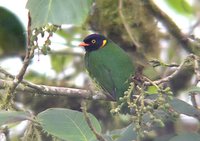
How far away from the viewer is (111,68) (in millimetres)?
2961

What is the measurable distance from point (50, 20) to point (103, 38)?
1309 millimetres

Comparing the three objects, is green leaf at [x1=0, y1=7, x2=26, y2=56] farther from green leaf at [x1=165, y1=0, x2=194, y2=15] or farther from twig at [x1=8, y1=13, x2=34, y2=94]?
twig at [x1=8, y1=13, x2=34, y2=94]

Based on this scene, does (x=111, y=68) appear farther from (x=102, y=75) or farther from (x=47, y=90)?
(x=47, y=90)

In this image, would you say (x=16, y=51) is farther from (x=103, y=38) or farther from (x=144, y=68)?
(x=144, y=68)

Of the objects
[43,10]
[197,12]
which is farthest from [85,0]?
[197,12]

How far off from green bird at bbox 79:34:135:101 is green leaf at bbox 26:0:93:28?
2.11 ft

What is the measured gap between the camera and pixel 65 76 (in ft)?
12.8

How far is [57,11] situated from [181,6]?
176 cm

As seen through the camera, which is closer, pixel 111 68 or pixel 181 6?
pixel 111 68

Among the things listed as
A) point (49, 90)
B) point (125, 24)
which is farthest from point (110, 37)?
point (49, 90)

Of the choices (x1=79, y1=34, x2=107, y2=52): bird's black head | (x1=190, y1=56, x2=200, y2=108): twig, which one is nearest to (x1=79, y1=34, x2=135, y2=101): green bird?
(x1=79, y1=34, x2=107, y2=52): bird's black head

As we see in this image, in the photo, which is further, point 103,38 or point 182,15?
point 182,15

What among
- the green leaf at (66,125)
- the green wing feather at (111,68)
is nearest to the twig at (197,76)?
the green leaf at (66,125)

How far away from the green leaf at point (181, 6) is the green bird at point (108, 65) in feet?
1.81
